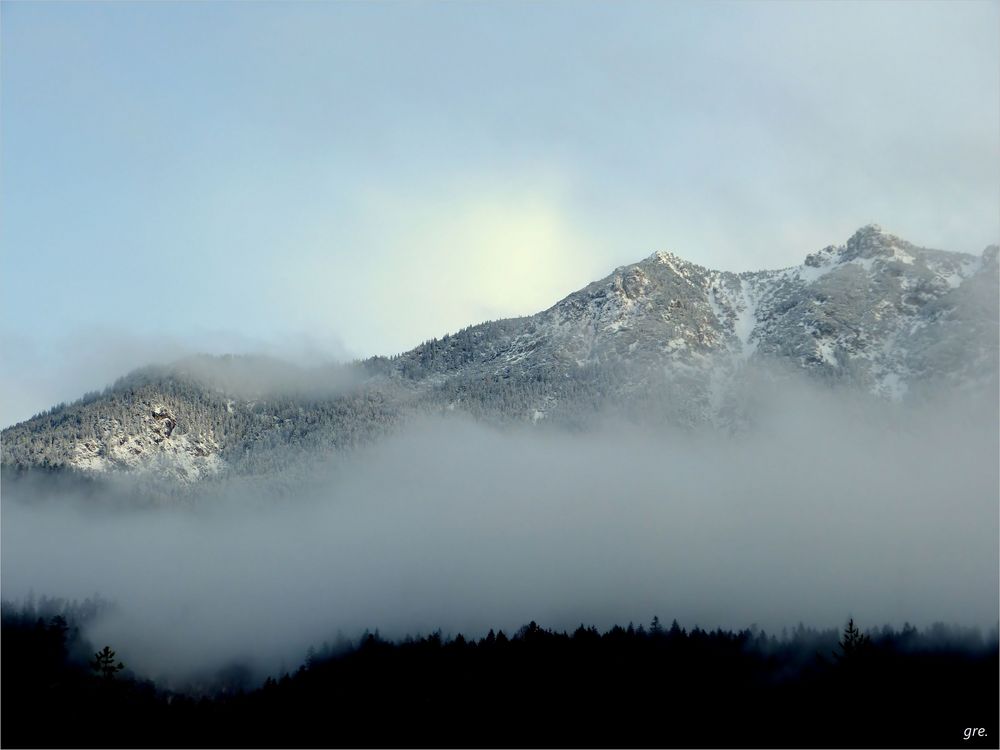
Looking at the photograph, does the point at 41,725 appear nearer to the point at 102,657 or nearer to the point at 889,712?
the point at 102,657

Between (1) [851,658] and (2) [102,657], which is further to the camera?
(1) [851,658]

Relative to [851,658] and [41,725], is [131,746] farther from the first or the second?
[851,658]

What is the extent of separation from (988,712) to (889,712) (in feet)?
54.9

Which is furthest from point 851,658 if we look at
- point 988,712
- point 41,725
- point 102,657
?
point 41,725

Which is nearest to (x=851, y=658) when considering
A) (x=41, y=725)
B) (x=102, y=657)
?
(x=102, y=657)

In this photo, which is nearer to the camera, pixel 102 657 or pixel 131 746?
pixel 102 657

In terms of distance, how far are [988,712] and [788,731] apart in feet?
110

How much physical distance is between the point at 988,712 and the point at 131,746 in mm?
142887

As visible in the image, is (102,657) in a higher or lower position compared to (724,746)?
higher

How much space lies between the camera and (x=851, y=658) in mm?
195250

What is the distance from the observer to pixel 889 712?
197 meters

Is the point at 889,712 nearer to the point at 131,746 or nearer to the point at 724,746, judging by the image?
the point at 724,746

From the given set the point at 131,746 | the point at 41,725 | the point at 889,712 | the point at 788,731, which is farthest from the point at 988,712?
the point at 41,725

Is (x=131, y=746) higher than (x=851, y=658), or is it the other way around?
(x=851, y=658)
